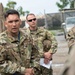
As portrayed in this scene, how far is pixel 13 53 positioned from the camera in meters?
3.40

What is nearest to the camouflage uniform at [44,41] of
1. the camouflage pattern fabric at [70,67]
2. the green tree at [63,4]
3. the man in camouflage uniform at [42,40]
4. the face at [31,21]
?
the man in camouflage uniform at [42,40]

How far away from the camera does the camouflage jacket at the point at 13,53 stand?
3.40 m

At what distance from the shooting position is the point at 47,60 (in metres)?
5.02

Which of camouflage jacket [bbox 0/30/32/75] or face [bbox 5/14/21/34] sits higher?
face [bbox 5/14/21/34]

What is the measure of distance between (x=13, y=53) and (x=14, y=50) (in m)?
0.03

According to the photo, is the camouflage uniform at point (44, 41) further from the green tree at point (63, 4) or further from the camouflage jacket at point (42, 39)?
the green tree at point (63, 4)

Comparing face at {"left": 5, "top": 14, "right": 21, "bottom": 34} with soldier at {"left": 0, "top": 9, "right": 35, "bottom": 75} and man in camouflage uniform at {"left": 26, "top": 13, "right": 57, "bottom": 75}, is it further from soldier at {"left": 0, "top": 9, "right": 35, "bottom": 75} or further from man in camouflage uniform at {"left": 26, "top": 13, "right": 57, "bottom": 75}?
man in camouflage uniform at {"left": 26, "top": 13, "right": 57, "bottom": 75}

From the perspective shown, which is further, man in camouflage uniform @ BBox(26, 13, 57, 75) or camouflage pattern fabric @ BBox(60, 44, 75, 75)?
man in camouflage uniform @ BBox(26, 13, 57, 75)

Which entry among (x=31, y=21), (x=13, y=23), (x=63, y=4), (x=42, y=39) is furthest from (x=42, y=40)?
(x=63, y=4)

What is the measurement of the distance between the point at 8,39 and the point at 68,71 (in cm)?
252

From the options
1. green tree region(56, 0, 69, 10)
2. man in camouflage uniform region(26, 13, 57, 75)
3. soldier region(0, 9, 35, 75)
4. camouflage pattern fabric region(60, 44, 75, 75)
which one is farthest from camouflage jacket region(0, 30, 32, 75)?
green tree region(56, 0, 69, 10)

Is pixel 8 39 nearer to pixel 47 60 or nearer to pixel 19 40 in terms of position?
pixel 19 40

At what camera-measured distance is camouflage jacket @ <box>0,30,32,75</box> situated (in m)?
3.40

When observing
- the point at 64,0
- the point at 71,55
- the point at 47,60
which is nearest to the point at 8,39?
the point at 47,60
